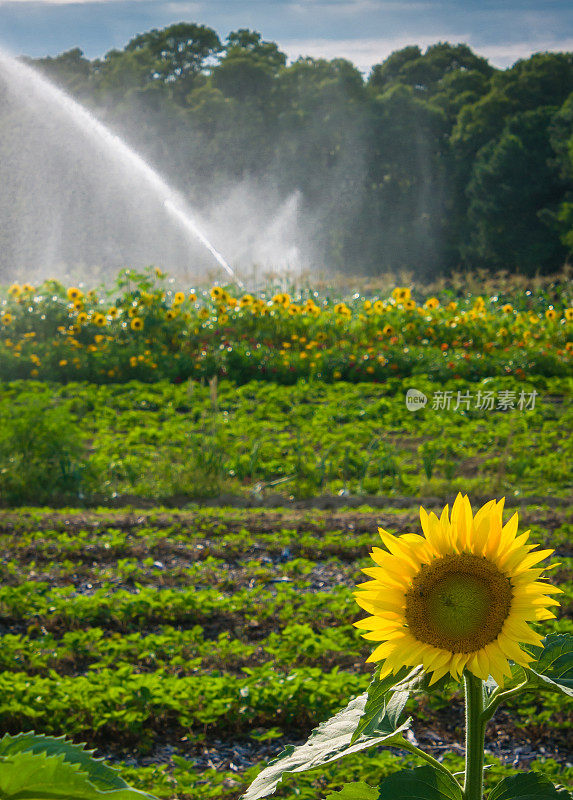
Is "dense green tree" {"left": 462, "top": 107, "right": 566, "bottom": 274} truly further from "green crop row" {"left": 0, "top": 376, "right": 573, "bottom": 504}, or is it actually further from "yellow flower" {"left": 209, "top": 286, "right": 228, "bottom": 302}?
"green crop row" {"left": 0, "top": 376, "right": 573, "bottom": 504}

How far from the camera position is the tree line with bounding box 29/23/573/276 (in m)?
24.6

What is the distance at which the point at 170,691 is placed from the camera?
Answer: 107 inches

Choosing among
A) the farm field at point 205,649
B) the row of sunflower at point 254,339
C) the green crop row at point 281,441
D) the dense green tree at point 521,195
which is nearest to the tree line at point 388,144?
the dense green tree at point 521,195

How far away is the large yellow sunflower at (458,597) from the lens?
2.85 ft

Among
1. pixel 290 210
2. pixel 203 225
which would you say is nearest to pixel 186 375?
pixel 203 225

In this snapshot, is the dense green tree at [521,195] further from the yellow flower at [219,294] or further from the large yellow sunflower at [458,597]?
the large yellow sunflower at [458,597]

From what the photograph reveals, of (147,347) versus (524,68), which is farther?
(524,68)

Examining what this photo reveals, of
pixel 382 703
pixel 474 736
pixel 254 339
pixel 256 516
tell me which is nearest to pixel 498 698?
pixel 474 736

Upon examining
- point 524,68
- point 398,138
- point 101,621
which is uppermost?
point 524,68

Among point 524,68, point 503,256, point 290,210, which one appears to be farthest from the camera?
point 290,210

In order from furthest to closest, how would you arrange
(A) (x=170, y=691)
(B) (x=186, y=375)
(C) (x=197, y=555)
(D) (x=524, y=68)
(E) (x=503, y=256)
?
(D) (x=524, y=68) < (E) (x=503, y=256) < (B) (x=186, y=375) < (C) (x=197, y=555) < (A) (x=170, y=691)

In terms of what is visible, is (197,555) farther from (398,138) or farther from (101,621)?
(398,138)

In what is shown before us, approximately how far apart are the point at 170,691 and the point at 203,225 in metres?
26.4

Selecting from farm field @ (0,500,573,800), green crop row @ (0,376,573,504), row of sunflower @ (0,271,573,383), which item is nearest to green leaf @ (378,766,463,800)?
farm field @ (0,500,573,800)
